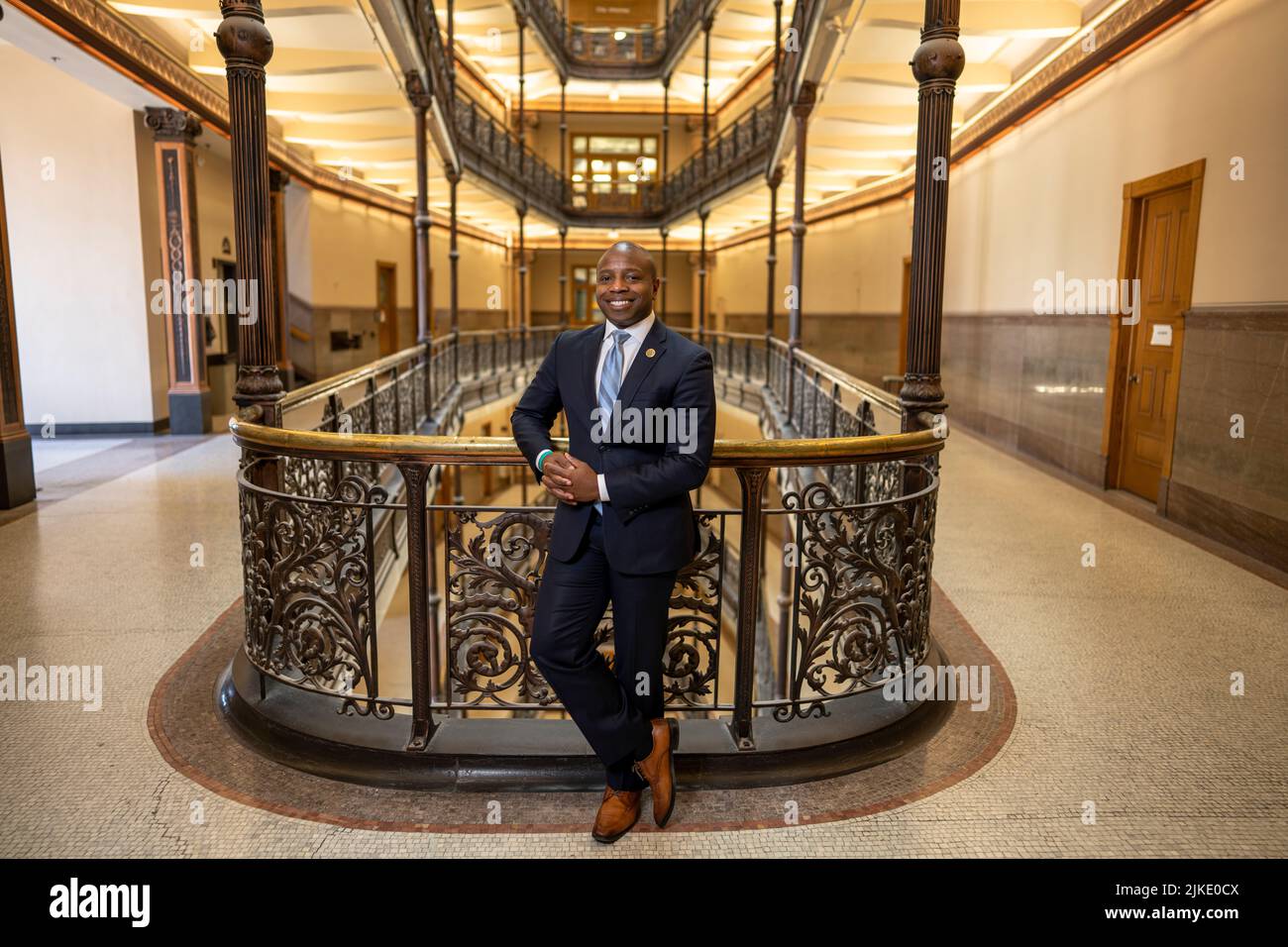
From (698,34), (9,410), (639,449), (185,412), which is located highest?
(698,34)

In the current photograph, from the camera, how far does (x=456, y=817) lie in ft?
9.06

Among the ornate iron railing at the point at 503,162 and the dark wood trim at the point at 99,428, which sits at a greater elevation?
the ornate iron railing at the point at 503,162

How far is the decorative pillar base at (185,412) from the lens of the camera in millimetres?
10508

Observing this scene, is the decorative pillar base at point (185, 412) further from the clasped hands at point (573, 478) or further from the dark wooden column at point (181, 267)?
the clasped hands at point (573, 478)

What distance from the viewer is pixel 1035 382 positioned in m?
9.34

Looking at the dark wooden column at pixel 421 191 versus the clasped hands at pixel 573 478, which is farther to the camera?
the dark wooden column at pixel 421 191

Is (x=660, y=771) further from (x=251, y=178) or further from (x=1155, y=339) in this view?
(x=1155, y=339)

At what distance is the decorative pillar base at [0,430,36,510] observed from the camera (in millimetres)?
6664

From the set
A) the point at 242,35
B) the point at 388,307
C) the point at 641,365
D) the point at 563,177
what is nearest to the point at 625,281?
the point at 641,365

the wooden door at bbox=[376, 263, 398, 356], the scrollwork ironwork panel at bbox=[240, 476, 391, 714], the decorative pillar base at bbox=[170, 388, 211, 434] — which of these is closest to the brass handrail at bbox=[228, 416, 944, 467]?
the scrollwork ironwork panel at bbox=[240, 476, 391, 714]

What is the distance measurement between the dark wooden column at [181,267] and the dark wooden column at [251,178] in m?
7.46

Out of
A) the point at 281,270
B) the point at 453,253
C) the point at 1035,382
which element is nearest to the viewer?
the point at 1035,382

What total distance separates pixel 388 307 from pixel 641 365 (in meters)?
17.4

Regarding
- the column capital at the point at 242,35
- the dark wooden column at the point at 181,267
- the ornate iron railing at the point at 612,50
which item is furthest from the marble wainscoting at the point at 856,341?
the column capital at the point at 242,35
